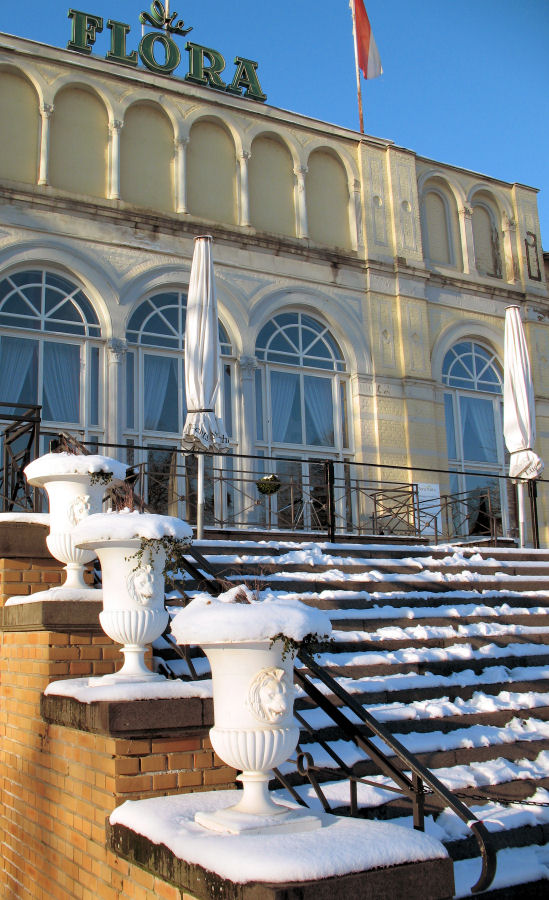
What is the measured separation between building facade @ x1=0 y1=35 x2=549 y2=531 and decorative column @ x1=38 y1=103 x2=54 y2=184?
0.04 meters

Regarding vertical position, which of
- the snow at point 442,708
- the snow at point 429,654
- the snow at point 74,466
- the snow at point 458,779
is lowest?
the snow at point 458,779

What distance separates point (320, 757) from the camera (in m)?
5.39

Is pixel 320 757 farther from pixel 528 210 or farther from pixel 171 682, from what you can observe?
pixel 528 210

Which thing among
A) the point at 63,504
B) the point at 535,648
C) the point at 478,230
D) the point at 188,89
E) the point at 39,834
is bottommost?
the point at 39,834

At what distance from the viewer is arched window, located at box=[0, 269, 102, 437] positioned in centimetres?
1457

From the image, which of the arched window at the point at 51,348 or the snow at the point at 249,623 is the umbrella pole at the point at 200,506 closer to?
the arched window at the point at 51,348

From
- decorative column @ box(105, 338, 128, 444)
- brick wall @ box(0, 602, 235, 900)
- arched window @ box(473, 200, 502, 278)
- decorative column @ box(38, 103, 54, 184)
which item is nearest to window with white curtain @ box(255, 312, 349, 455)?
decorative column @ box(105, 338, 128, 444)

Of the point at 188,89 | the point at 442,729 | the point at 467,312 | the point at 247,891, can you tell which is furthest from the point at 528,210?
the point at 247,891

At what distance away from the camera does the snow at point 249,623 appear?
343cm

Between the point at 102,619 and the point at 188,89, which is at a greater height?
the point at 188,89

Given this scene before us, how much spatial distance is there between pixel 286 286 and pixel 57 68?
5.89 metres

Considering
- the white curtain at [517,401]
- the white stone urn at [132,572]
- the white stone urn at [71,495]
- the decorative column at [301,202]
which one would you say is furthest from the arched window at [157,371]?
the white stone urn at [132,572]

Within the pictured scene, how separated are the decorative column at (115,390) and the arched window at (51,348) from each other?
22cm

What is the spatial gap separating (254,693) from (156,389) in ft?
41.1
